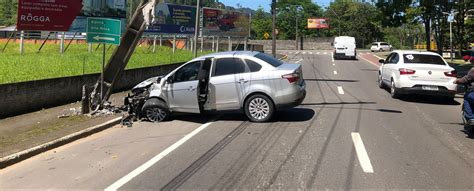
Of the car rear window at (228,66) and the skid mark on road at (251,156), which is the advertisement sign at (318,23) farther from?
the skid mark on road at (251,156)

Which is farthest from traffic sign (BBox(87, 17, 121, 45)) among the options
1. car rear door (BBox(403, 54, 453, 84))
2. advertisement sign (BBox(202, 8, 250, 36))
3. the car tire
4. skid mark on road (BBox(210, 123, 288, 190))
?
advertisement sign (BBox(202, 8, 250, 36))

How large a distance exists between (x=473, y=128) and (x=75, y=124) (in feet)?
28.0

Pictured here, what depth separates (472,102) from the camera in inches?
375

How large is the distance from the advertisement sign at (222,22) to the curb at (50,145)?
137 ft

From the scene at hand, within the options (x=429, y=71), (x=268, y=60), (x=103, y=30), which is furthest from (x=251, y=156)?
(x=429, y=71)

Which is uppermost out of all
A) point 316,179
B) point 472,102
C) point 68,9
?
point 68,9

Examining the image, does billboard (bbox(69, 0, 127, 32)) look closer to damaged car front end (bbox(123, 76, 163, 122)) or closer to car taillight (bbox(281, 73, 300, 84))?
damaged car front end (bbox(123, 76, 163, 122))

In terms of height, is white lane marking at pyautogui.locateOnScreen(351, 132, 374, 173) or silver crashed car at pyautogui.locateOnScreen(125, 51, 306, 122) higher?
silver crashed car at pyautogui.locateOnScreen(125, 51, 306, 122)

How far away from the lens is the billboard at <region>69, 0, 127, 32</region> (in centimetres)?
3400

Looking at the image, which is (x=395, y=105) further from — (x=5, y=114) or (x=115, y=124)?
(x=5, y=114)

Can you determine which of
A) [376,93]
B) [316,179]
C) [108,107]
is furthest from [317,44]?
[316,179]

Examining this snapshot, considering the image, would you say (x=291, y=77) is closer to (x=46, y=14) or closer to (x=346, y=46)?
(x=46, y=14)

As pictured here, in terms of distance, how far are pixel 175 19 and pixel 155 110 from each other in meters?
34.0

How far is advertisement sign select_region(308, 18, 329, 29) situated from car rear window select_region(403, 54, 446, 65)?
3705 inches
